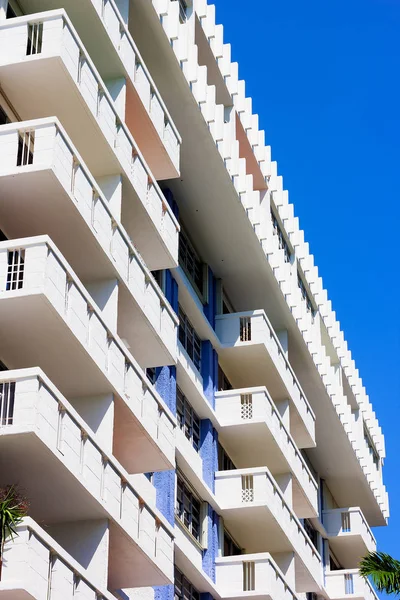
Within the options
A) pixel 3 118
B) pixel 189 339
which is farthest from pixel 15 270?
pixel 189 339

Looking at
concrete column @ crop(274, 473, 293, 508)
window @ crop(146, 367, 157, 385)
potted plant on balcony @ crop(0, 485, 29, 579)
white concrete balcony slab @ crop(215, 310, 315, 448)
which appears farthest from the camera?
concrete column @ crop(274, 473, 293, 508)

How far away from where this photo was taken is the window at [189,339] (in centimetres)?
3684

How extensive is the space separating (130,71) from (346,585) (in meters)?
24.2

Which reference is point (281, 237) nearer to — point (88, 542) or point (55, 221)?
point (55, 221)

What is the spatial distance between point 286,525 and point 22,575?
2030 cm

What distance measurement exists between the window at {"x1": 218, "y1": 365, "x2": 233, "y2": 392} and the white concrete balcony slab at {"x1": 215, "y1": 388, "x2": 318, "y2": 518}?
164 cm

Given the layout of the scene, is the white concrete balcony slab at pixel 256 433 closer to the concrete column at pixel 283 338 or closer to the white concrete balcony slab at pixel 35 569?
the concrete column at pixel 283 338

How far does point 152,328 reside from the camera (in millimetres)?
29062

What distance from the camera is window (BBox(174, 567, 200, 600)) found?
33.5 meters

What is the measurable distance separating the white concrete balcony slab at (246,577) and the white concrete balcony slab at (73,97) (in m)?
10.5

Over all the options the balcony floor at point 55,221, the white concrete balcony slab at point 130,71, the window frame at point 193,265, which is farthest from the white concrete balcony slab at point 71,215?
the window frame at point 193,265

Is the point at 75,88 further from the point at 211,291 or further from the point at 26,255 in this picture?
the point at 211,291

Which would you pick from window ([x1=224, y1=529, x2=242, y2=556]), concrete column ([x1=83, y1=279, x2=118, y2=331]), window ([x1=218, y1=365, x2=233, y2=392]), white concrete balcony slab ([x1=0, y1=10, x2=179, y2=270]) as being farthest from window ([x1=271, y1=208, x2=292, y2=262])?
concrete column ([x1=83, y1=279, x2=118, y2=331])

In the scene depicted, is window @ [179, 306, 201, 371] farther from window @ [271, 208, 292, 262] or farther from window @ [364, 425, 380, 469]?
window @ [364, 425, 380, 469]
